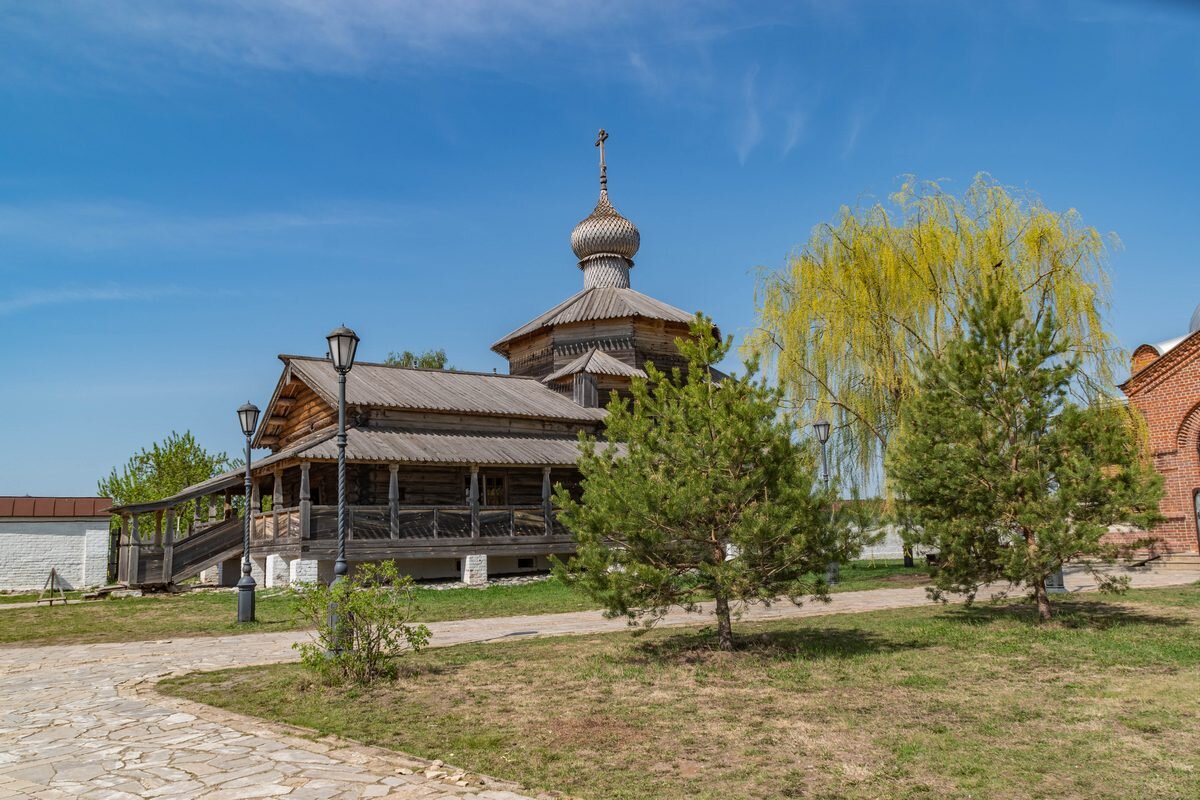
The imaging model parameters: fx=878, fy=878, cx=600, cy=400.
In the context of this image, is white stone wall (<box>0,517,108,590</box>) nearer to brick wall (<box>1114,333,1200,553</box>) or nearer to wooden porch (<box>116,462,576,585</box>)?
wooden porch (<box>116,462,576,585</box>)

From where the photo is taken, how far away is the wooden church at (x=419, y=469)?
22.5 m

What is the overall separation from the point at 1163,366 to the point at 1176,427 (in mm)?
1743

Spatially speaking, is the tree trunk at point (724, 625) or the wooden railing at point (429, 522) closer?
the tree trunk at point (724, 625)

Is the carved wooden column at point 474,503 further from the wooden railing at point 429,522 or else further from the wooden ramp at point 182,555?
the wooden ramp at point 182,555

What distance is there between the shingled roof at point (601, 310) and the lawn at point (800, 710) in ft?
66.4

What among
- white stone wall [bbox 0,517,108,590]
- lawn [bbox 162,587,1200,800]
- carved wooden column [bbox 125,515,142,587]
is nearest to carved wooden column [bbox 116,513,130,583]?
carved wooden column [bbox 125,515,142,587]

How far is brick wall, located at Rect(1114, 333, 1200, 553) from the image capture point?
23.6m

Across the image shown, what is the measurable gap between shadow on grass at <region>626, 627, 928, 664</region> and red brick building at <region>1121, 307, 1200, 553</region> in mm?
16362

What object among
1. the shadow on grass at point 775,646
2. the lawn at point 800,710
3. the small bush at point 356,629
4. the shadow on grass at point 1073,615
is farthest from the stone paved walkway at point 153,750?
the shadow on grass at point 1073,615

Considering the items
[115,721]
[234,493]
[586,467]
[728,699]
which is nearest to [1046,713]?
[728,699]

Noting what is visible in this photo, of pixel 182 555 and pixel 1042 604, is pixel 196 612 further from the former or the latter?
pixel 1042 604

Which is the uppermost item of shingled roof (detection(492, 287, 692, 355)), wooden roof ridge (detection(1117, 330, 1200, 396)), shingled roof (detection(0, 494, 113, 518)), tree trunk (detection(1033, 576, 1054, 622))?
shingled roof (detection(492, 287, 692, 355))

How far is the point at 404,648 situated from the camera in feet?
38.5

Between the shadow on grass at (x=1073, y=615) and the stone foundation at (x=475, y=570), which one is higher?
the stone foundation at (x=475, y=570)
